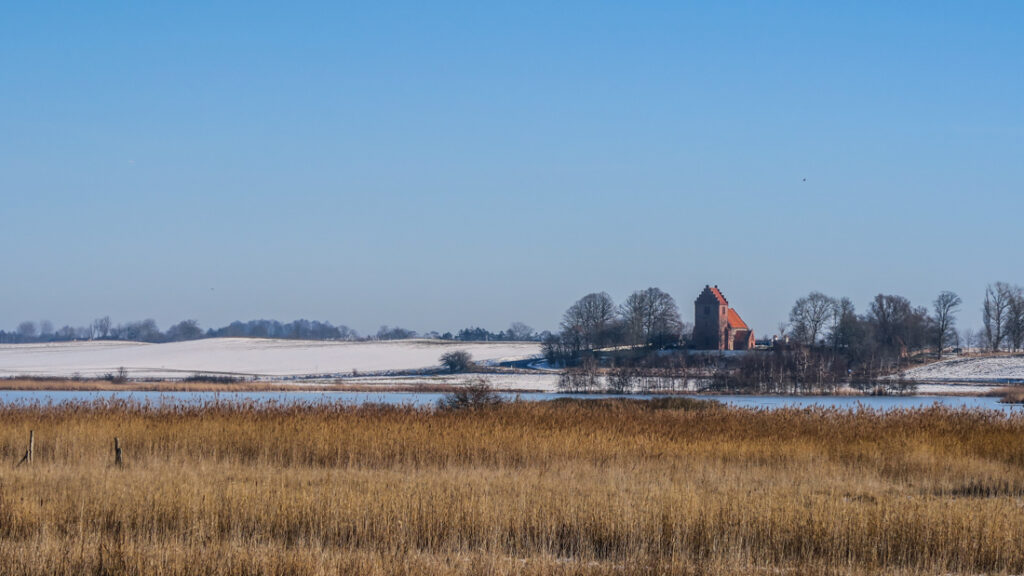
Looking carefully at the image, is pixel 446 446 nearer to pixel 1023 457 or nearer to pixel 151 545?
pixel 151 545

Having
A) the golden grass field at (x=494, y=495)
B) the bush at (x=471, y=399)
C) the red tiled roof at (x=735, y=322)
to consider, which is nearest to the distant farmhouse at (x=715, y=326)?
the red tiled roof at (x=735, y=322)

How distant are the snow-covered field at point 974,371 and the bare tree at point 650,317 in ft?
81.4

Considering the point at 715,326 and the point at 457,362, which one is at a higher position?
the point at 715,326

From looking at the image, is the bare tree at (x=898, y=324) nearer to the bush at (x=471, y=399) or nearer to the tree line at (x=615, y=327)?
the tree line at (x=615, y=327)

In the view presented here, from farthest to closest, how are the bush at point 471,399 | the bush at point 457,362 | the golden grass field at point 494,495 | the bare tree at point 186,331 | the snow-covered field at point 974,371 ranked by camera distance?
the bare tree at point 186,331, the bush at point 457,362, the snow-covered field at point 974,371, the bush at point 471,399, the golden grass field at point 494,495

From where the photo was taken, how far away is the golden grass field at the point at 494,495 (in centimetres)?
954

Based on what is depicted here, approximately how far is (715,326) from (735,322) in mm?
7324

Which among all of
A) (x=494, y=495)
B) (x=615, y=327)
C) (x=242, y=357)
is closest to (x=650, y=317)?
(x=615, y=327)

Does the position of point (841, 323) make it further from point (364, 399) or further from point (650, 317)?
point (364, 399)

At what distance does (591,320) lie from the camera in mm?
109625

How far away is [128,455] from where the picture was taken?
701 inches

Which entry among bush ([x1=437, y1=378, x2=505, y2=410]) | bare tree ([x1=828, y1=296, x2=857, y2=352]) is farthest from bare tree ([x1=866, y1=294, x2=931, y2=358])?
bush ([x1=437, y1=378, x2=505, y2=410])

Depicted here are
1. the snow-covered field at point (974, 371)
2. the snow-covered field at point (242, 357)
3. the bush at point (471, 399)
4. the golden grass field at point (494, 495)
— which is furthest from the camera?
the snow-covered field at point (242, 357)

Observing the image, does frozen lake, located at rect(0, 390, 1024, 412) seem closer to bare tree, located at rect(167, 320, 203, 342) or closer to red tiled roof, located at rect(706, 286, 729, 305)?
red tiled roof, located at rect(706, 286, 729, 305)
